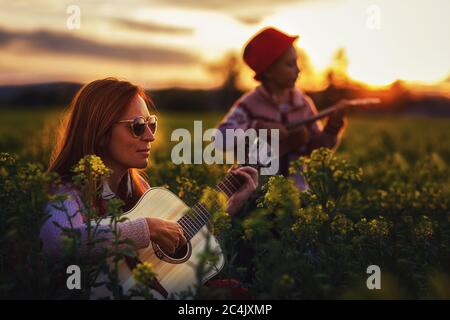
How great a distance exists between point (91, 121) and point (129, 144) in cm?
24

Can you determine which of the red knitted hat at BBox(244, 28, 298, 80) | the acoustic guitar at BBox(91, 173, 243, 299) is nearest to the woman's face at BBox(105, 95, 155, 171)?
the acoustic guitar at BBox(91, 173, 243, 299)

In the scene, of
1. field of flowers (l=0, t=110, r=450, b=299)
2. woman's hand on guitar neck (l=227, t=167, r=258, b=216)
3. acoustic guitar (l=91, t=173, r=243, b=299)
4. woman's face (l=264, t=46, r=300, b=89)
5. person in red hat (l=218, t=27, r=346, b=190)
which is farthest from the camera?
woman's face (l=264, t=46, r=300, b=89)

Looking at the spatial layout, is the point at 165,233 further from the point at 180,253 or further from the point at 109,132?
the point at 109,132

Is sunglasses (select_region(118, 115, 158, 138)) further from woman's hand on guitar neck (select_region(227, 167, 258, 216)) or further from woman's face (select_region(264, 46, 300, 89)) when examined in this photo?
woman's face (select_region(264, 46, 300, 89))

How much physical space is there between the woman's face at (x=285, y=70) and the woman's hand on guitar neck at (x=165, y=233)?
291 cm

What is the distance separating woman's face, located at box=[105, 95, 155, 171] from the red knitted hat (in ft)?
8.41

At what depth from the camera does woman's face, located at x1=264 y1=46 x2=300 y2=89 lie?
6074 mm

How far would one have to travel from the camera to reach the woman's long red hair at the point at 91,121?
12.0ft

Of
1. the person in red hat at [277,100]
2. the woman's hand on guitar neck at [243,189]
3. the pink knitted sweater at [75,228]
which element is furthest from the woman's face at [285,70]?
the pink knitted sweater at [75,228]

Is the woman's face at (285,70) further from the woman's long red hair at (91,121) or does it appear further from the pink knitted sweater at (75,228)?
the pink knitted sweater at (75,228)

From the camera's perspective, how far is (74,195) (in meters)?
3.39

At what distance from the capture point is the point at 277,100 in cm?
618

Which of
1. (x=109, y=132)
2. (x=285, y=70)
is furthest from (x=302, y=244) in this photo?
(x=285, y=70)
